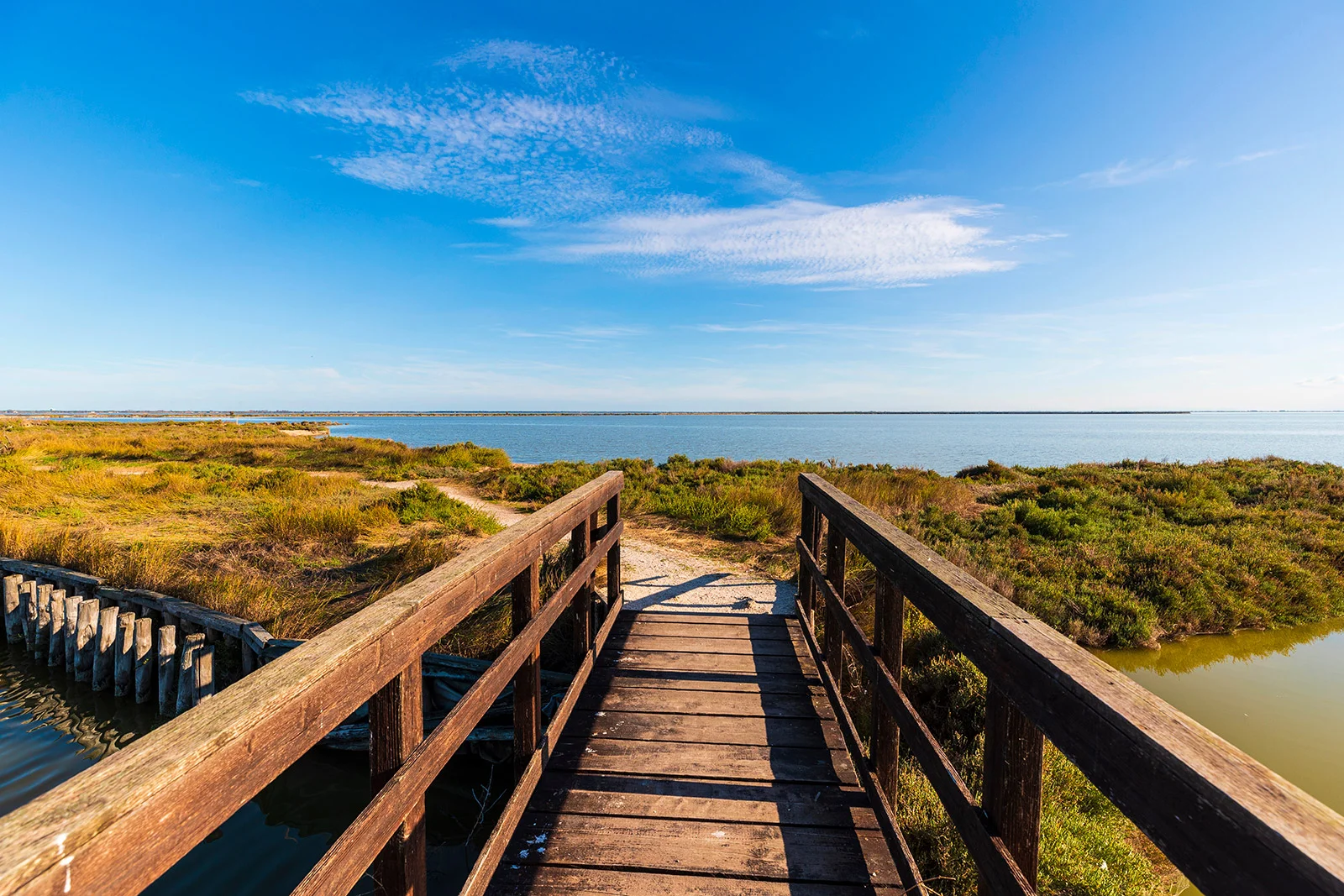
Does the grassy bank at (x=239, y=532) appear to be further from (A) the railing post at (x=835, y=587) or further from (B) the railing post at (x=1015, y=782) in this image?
(B) the railing post at (x=1015, y=782)

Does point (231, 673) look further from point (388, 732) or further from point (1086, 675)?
point (1086, 675)

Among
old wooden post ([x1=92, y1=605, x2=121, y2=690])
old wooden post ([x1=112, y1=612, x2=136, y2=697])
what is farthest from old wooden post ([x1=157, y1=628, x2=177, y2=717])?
old wooden post ([x1=92, y1=605, x2=121, y2=690])

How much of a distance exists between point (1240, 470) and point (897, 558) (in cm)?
2200

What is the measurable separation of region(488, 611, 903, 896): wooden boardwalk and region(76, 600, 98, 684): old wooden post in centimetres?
559

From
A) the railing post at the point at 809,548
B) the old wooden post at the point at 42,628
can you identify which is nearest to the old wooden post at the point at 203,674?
the old wooden post at the point at 42,628

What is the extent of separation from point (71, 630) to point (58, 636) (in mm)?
345

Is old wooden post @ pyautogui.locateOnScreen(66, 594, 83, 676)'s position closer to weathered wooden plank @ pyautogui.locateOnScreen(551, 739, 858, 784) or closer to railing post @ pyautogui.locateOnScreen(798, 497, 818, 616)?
weathered wooden plank @ pyautogui.locateOnScreen(551, 739, 858, 784)

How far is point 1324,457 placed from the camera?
33406 millimetres

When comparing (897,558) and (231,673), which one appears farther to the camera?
(231,673)

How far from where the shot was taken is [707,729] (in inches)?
137

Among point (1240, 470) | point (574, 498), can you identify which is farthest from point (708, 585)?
point (1240, 470)

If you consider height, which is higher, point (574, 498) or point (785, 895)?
point (574, 498)

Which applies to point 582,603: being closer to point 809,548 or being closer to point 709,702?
point 709,702

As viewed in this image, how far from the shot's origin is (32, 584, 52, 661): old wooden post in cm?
654
